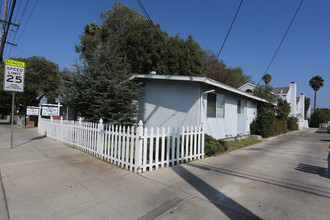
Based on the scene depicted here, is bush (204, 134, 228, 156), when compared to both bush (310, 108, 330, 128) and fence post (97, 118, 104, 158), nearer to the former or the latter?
fence post (97, 118, 104, 158)

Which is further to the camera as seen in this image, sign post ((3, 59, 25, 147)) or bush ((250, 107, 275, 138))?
bush ((250, 107, 275, 138))

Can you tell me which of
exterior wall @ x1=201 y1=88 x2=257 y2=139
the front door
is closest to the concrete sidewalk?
exterior wall @ x1=201 y1=88 x2=257 y2=139

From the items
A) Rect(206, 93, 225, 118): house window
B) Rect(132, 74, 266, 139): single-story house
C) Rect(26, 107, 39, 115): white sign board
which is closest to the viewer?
Rect(132, 74, 266, 139): single-story house

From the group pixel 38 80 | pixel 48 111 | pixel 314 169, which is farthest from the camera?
pixel 38 80

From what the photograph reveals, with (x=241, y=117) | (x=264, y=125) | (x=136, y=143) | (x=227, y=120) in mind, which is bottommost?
(x=136, y=143)

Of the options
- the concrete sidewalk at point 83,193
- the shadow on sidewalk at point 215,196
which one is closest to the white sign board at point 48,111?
the concrete sidewalk at point 83,193

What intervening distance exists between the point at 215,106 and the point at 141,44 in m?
11.4

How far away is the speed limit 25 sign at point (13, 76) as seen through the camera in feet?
24.0

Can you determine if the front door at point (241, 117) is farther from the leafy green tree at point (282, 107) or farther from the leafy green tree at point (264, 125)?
the leafy green tree at point (282, 107)

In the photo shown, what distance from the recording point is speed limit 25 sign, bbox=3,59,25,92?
24.0 ft

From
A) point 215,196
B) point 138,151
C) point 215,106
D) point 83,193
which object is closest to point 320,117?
point 215,106

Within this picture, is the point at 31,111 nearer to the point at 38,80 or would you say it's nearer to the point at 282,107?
the point at 38,80

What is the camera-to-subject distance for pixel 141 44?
17719mm

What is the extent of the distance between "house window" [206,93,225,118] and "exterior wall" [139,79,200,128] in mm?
1015
